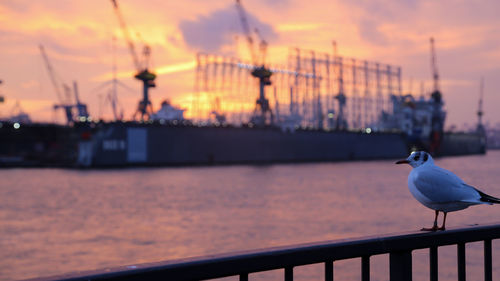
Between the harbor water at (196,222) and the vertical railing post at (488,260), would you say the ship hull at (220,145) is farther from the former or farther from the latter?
the vertical railing post at (488,260)

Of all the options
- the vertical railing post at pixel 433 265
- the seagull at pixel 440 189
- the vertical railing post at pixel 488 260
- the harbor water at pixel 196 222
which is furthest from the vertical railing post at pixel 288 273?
the harbor water at pixel 196 222

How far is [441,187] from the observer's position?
5.45m

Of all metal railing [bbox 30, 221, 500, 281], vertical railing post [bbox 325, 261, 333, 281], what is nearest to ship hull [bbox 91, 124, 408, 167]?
metal railing [bbox 30, 221, 500, 281]

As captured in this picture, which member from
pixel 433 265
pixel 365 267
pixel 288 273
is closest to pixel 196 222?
pixel 433 265

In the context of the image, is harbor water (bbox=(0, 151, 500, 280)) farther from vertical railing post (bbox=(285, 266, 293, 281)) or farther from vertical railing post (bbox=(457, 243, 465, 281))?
vertical railing post (bbox=(285, 266, 293, 281))

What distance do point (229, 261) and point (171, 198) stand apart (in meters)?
63.4

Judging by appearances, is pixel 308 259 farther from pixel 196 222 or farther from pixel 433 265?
pixel 196 222

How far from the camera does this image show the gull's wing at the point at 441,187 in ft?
17.8

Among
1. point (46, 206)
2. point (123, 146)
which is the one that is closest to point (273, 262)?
point (46, 206)

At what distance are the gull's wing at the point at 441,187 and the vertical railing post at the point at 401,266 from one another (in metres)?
1.02

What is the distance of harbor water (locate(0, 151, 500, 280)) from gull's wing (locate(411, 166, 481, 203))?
22.2 ft

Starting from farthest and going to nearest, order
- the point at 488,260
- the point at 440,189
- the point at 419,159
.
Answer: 1. the point at 419,159
2. the point at 440,189
3. the point at 488,260

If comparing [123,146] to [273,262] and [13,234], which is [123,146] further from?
[273,262]

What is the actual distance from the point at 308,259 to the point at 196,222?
42.9 m
